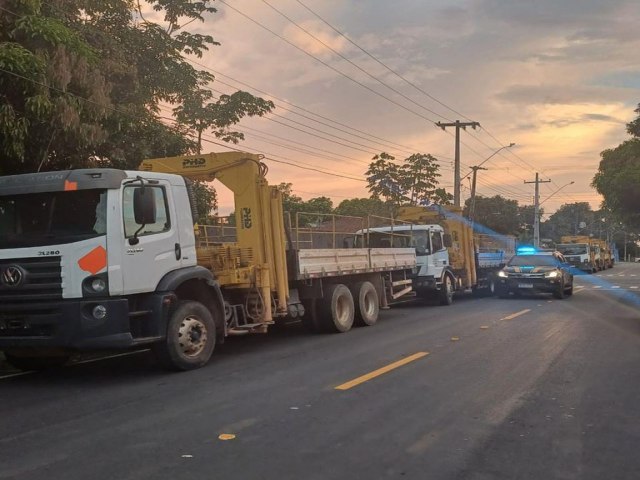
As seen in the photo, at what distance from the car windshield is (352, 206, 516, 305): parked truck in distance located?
142cm

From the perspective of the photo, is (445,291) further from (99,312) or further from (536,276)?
(99,312)

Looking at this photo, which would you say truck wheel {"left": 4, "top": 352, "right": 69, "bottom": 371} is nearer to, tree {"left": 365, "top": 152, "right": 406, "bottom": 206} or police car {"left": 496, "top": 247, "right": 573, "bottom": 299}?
police car {"left": 496, "top": 247, "right": 573, "bottom": 299}

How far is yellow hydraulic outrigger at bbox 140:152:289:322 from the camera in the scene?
31.0ft

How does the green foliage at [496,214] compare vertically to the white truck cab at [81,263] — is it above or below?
above

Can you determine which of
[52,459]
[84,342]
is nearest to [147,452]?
[52,459]

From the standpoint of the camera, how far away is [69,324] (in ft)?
22.7

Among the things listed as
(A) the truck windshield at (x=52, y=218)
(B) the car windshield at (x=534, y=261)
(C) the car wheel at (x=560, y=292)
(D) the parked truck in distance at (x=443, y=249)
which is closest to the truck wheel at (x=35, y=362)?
(A) the truck windshield at (x=52, y=218)

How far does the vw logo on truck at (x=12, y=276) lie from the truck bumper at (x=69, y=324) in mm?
256

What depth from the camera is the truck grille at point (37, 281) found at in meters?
6.97

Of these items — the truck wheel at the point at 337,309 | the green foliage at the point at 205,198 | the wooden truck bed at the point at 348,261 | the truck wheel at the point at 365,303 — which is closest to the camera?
the wooden truck bed at the point at 348,261

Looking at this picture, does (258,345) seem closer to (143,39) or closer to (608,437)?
(608,437)

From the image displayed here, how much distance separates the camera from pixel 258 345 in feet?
34.0

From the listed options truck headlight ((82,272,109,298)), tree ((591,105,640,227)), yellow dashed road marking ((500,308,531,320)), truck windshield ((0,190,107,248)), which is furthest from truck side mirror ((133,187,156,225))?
Result: tree ((591,105,640,227))

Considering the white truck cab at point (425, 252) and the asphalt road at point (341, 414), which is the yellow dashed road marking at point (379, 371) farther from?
the white truck cab at point (425, 252)
